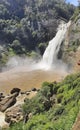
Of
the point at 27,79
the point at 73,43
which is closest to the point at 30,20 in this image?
the point at 73,43

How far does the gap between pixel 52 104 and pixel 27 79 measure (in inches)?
1747

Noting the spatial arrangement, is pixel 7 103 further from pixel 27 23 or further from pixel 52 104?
pixel 27 23

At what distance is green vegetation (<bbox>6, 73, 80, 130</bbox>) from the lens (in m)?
32.9

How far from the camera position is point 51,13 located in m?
146

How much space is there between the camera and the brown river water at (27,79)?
263 feet

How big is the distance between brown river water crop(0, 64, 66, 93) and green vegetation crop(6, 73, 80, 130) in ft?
106

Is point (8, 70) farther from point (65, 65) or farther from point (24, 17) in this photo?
point (24, 17)

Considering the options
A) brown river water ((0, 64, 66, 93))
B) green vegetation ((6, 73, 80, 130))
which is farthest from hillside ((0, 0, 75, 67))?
green vegetation ((6, 73, 80, 130))

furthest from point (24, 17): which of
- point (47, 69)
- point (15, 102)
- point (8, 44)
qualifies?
point (15, 102)

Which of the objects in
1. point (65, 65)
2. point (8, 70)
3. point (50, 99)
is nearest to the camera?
point (50, 99)

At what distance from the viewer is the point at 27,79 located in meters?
86.1

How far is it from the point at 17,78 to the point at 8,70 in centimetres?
2040

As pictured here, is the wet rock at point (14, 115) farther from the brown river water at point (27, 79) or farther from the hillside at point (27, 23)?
the hillside at point (27, 23)

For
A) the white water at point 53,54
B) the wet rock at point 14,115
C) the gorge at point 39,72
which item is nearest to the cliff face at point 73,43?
the gorge at point 39,72
